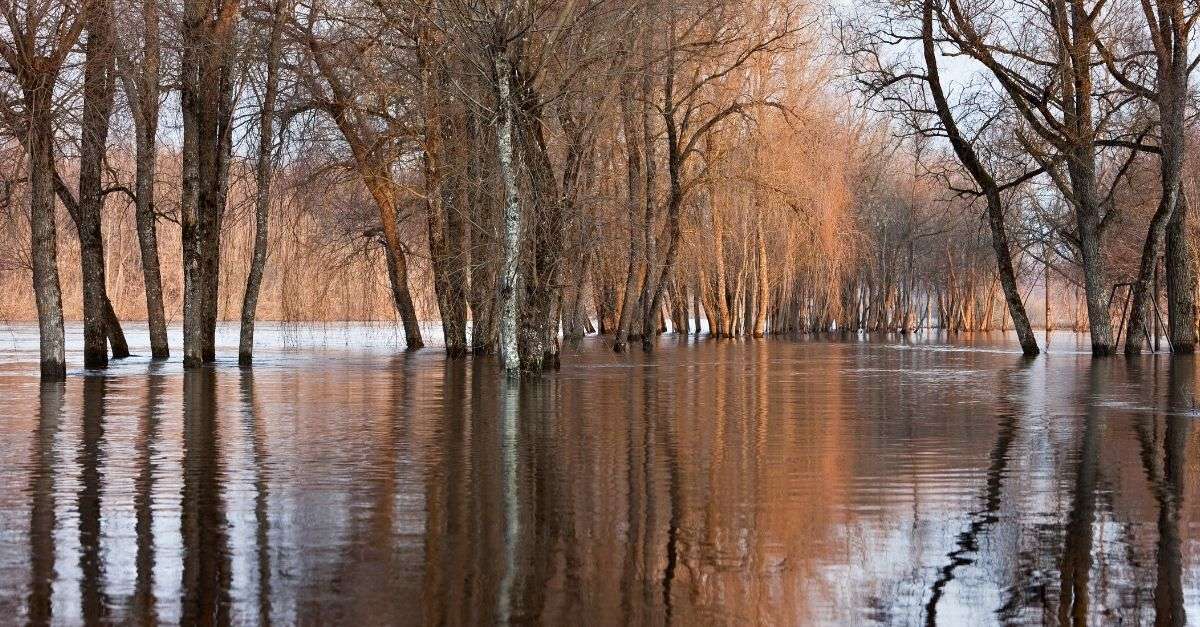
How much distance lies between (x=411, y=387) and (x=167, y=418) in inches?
249

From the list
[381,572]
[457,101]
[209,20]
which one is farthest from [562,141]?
[381,572]

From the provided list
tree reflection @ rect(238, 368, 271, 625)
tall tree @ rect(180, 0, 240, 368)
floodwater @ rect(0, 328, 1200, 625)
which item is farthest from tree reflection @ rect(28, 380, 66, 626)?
tall tree @ rect(180, 0, 240, 368)

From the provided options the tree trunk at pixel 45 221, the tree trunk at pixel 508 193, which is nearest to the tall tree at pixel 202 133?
the tree trunk at pixel 45 221

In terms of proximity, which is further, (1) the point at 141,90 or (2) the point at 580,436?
(1) the point at 141,90

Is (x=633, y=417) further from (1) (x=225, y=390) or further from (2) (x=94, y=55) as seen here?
(2) (x=94, y=55)

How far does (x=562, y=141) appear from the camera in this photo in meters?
27.0

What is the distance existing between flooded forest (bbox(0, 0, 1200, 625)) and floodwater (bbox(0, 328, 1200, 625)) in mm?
39

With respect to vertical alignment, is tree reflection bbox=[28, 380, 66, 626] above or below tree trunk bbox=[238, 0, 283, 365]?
below

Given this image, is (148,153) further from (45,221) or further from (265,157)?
(45,221)

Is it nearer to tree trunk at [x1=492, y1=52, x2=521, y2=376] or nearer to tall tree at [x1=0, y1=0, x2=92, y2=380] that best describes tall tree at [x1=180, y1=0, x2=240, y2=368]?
tall tree at [x1=0, y1=0, x2=92, y2=380]

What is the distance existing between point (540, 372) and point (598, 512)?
45.5 ft

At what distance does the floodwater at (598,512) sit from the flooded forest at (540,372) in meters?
0.04

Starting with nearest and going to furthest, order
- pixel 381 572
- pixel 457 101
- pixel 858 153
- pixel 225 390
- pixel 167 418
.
→ 1. pixel 381 572
2. pixel 167 418
3. pixel 225 390
4. pixel 457 101
5. pixel 858 153

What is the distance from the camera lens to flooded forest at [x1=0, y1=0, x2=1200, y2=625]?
6.21 meters
